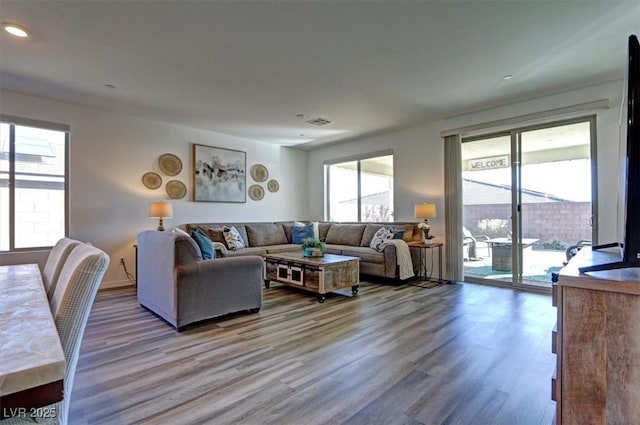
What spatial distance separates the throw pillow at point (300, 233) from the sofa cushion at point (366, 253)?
3.16ft

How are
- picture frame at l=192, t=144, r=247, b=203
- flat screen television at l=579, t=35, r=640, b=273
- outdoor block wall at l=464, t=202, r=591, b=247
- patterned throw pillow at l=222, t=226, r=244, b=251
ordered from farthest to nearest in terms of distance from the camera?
picture frame at l=192, t=144, r=247, b=203 < patterned throw pillow at l=222, t=226, r=244, b=251 < outdoor block wall at l=464, t=202, r=591, b=247 < flat screen television at l=579, t=35, r=640, b=273

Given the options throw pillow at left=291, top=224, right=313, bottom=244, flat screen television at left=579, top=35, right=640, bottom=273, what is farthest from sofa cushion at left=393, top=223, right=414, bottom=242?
flat screen television at left=579, top=35, right=640, bottom=273

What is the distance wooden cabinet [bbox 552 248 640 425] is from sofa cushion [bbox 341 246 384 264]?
3757 millimetres

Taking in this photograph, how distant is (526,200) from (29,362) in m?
5.10

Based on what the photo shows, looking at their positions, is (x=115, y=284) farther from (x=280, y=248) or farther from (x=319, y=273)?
(x=319, y=273)

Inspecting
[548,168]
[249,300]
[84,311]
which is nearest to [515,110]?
[548,168]

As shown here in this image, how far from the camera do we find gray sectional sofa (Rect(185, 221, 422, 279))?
4.82 metres

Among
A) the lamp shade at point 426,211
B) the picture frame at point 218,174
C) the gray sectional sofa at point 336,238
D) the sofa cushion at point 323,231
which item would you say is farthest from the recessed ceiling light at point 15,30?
the sofa cushion at point 323,231

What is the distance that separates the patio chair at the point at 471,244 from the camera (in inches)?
190

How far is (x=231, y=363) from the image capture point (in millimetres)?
2248

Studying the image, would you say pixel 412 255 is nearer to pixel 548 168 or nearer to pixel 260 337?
pixel 548 168

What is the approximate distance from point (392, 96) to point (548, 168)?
231 centimetres

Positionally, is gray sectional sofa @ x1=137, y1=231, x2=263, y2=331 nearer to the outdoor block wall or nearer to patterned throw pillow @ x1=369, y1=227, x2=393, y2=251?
patterned throw pillow @ x1=369, y1=227, x2=393, y2=251

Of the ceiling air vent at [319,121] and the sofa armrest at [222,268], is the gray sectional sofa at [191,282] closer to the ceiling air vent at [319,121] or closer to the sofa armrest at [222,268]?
the sofa armrest at [222,268]
